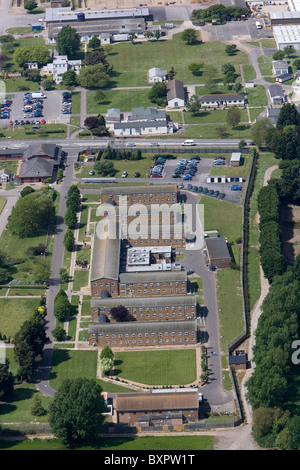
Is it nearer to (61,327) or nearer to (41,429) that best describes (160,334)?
(61,327)

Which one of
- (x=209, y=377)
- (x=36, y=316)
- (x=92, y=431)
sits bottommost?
(x=92, y=431)

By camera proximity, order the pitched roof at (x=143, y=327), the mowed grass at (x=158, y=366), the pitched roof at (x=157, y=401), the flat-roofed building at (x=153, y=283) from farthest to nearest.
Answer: the flat-roofed building at (x=153, y=283) < the pitched roof at (x=143, y=327) < the mowed grass at (x=158, y=366) < the pitched roof at (x=157, y=401)

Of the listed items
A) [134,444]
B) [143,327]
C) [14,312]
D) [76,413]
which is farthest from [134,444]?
[14,312]

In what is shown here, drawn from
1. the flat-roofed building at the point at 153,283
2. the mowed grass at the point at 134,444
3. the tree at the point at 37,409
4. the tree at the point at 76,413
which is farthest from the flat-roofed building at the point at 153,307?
the mowed grass at the point at 134,444

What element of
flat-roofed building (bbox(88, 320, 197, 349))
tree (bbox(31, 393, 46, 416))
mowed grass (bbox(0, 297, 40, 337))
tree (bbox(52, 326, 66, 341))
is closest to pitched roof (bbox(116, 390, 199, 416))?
tree (bbox(31, 393, 46, 416))

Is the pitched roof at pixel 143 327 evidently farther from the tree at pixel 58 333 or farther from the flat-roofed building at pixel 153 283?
the flat-roofed building at pixel 153 283

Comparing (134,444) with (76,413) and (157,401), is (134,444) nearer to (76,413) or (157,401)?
(157,401)

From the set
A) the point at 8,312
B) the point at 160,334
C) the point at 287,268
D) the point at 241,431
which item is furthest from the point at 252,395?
the point at 8,312
